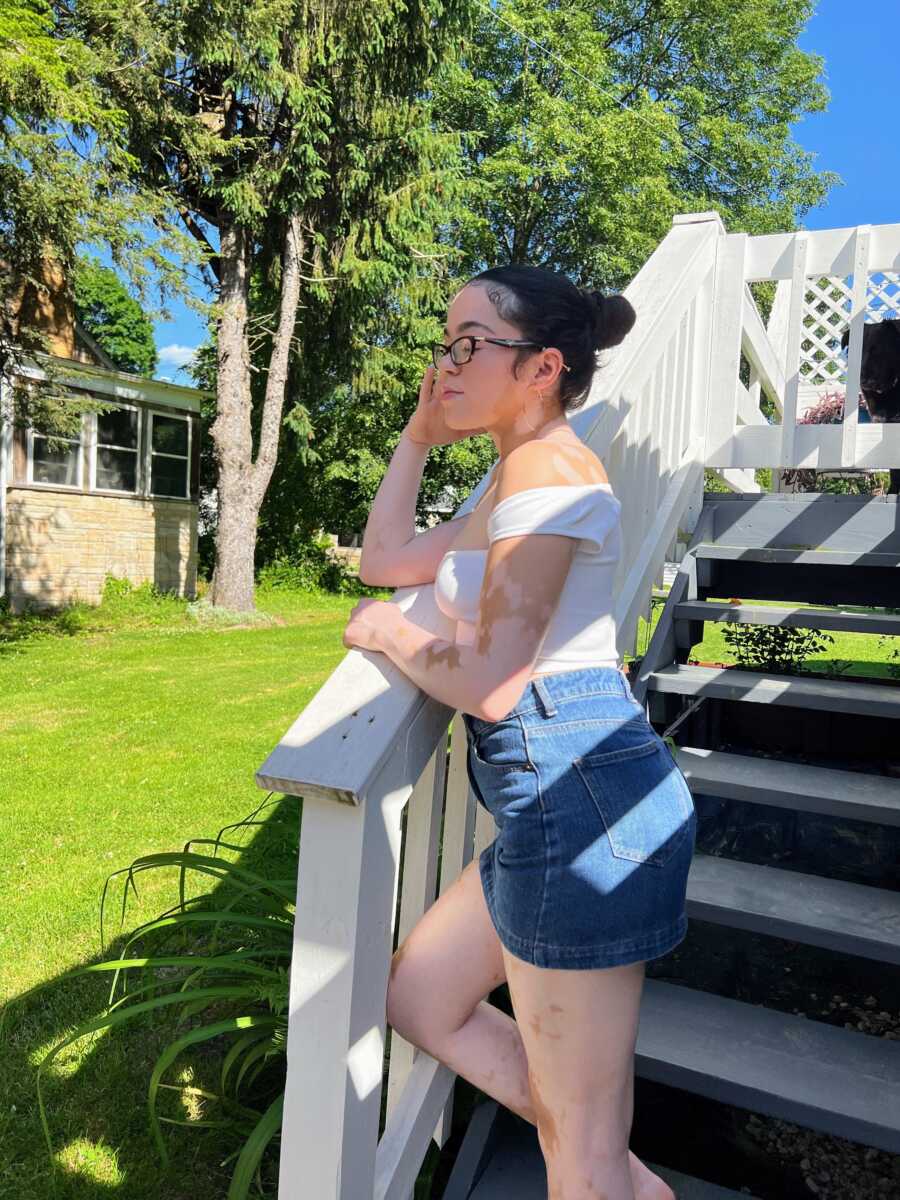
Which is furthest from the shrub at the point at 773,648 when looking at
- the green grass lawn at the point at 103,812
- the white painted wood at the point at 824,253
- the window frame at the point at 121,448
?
the window frame at the point at 121,448

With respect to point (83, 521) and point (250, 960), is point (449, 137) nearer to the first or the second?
point (83, 521)

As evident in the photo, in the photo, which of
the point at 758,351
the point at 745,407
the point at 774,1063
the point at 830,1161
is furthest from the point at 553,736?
the point at 758,351

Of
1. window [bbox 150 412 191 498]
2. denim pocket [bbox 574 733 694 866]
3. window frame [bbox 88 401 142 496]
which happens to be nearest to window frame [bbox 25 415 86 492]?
window frame [bbox 88 401 142 496]

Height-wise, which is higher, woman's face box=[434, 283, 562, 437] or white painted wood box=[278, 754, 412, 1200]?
woman's face box=[434, 283, 562, 437]

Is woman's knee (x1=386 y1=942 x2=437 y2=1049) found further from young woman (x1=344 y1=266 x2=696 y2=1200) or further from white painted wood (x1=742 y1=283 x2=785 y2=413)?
white painted wood (x1=742 y1=283 x2=785 y2=413)

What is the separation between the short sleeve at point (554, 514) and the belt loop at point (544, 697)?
210 millimetres

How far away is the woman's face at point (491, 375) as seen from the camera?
1.37 m

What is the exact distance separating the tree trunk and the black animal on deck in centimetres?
989

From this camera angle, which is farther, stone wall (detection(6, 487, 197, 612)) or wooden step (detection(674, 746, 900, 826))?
stone wall (detection(6, 487, 197, 612))

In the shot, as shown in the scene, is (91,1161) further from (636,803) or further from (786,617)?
(786,617)

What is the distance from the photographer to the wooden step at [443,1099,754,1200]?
1812mm

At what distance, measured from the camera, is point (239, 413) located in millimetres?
12852

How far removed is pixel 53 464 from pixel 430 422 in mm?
13538

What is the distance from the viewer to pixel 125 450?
14.6 metres
